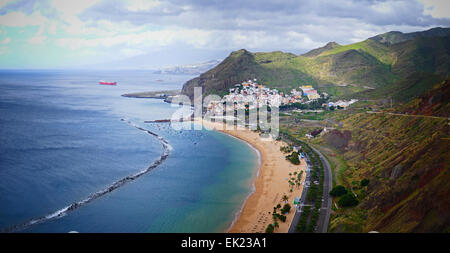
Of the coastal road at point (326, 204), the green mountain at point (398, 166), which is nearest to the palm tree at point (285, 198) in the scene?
the coastal road at point (326, 204)

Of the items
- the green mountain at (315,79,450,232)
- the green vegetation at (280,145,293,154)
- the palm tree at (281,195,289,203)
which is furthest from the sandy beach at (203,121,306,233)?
the green mountain at (315,79,450,232)

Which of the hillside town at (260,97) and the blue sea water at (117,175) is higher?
the hillside town at (260,97)

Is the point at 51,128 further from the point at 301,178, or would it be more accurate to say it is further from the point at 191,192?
the point at 301,178

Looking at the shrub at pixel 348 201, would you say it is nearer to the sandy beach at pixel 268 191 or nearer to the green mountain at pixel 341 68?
the sandy beach at pixel 268 191

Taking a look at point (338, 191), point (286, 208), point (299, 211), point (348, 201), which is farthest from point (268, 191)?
point (348, 201)

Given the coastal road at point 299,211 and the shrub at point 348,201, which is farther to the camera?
the shrub at point 348,201

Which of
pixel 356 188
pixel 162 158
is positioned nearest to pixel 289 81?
pixel 162 158

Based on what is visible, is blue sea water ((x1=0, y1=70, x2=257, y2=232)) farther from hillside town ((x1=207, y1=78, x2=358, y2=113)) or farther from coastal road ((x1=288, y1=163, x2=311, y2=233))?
hillside town ((x1=207, y1=78, x2=358, y2=113))
